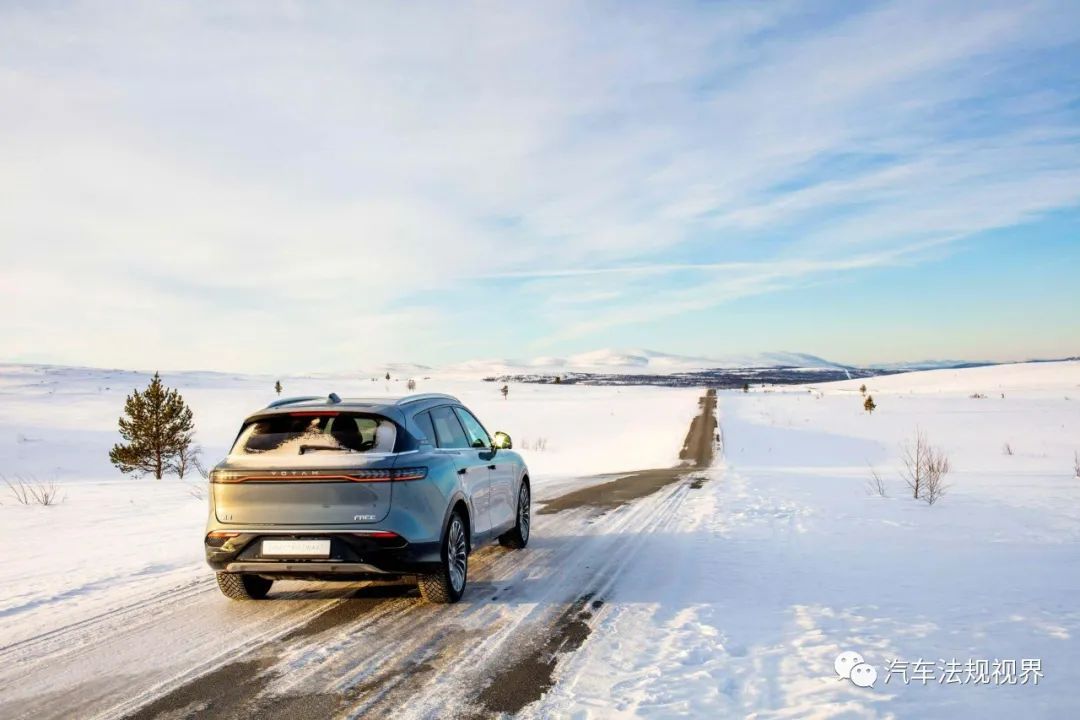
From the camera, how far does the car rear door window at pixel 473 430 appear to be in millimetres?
7688

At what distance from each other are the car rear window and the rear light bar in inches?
8.0

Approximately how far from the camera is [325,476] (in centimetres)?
571

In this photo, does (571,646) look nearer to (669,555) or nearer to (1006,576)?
(669,555)

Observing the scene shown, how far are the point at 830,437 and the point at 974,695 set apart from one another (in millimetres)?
33331

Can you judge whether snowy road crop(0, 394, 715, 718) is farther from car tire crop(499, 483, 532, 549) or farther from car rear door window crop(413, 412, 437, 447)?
car rear door window crop(413, 412, 437, 447)

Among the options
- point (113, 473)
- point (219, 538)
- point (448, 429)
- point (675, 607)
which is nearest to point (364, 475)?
point (219, 538)

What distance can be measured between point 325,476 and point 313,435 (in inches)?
19.1

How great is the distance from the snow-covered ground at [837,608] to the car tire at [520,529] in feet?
4.72

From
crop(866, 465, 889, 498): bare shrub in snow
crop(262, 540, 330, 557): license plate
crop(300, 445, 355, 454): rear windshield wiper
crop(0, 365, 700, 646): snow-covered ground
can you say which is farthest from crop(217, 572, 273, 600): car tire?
crop(866, 465, 889, 498): bare shrub in snow

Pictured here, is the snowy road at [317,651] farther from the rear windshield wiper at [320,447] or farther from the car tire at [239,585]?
the rear windshield wiper at [320,447]

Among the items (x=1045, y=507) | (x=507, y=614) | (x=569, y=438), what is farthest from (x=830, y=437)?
(x=507, y=614)

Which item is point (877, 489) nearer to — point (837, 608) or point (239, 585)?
point (837, 608)

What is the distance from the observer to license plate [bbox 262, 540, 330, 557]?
5.70 metres

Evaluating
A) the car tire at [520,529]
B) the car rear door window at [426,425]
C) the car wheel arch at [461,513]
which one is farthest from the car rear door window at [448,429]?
the car tire at [520,529]
